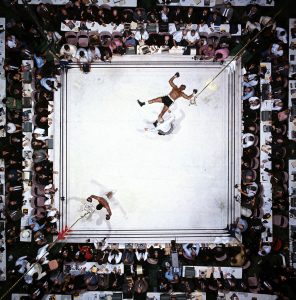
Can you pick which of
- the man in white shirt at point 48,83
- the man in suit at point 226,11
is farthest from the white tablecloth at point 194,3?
the man in white shirt at point 48,83

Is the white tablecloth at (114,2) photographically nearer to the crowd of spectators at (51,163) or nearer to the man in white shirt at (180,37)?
the crowd of spectators at (51,163)

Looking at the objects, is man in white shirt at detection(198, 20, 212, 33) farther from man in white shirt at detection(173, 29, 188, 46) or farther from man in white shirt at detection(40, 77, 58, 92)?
man in white shirt at detection(40, 77, 58, 92)

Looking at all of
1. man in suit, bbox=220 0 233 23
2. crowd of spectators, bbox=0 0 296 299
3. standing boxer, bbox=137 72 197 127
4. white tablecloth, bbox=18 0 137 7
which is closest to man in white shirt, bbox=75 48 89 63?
crowd of spectators, bbox=0 0 296 299

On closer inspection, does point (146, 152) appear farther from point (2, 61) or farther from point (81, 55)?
point (2, 61)

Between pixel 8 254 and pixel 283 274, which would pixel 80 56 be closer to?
pixel 8 254

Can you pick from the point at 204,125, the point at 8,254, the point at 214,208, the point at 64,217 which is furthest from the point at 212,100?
the point at 8,254

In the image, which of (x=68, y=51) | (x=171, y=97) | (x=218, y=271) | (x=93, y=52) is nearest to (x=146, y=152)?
(x=171, y=97)
